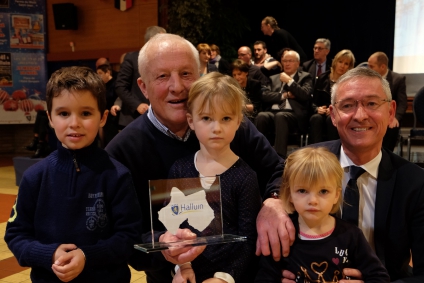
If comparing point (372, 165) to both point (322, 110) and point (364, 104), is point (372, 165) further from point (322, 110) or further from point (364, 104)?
point (322, 110)

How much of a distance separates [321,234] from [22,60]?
9.86 m

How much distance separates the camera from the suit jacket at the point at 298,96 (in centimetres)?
596

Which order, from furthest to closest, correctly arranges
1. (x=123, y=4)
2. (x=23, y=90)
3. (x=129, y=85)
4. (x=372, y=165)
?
(x=23, y=90) → (x=123, y=4) → (x=129, y=85) → (x=372, y=165)

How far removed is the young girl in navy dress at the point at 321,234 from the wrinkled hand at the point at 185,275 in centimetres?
28

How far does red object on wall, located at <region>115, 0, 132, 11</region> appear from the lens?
9117 millimetres

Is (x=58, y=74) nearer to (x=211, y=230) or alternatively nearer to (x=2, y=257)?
(x=211, y=230)

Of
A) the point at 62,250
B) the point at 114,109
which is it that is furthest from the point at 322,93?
the point at 62,250

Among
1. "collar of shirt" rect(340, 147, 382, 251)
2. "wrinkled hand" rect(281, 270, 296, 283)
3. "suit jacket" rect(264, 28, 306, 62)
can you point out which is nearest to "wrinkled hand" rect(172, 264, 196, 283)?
"wrinkled hand" rect(281, 270, 296, 283)

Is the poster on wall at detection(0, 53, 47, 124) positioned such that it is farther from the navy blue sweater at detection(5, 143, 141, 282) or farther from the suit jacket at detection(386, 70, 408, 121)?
the navy blue sweater at detection(5, 143, 141, 282)

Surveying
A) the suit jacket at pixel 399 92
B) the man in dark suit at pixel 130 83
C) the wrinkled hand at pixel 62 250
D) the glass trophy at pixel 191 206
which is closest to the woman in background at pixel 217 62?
the man in dark suit at pixel 130 83

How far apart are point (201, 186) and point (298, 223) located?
0.42 m

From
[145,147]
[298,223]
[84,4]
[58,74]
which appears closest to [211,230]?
[298,223]

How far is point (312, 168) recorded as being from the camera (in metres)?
1.62

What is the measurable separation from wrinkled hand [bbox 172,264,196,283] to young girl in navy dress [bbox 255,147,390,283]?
0.93ft
